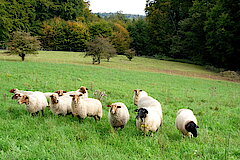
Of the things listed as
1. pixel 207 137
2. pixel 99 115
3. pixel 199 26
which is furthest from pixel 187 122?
pixel 199 26

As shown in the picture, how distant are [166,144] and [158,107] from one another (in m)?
1.95

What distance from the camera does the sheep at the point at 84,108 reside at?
22.5 feet

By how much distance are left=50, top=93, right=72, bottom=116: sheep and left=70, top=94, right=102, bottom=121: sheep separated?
0.65m

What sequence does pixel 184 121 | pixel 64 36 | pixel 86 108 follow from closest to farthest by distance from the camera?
pixel 184 121 < pixel 86 108 < pixel 64 36

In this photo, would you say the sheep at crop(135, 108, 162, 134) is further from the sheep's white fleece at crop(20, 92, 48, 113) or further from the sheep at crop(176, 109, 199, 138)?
the sheep's white fleece at crop(20, 92, 48, 113)

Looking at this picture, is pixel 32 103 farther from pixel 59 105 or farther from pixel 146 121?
pixel 146 121

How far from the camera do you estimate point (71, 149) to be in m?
4.57

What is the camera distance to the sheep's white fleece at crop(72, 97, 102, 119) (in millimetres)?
6852

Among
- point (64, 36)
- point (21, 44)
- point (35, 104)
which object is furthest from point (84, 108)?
point (64, 36)

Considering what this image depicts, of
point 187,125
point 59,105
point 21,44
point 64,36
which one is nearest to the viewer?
point 187,125

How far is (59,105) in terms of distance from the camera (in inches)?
287

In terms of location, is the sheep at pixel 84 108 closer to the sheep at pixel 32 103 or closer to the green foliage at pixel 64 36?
the sheep at pixel 32 103

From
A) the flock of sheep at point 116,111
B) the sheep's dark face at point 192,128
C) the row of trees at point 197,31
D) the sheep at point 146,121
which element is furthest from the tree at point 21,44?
the row of trees at point 197,31

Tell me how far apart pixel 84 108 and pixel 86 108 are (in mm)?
125
